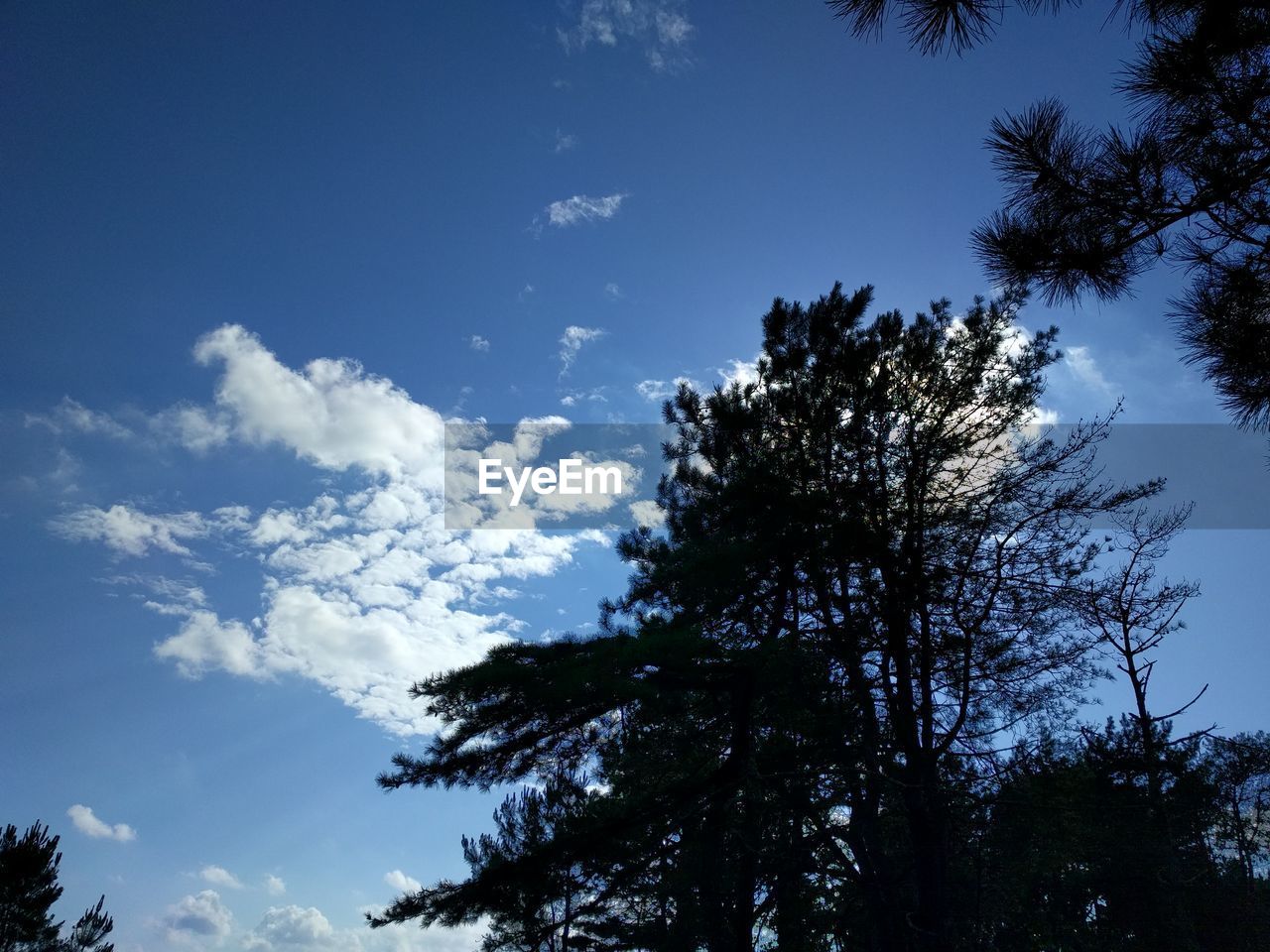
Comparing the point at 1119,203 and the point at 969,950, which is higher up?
the point at 1119,203

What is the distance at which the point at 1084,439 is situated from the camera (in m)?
8.80

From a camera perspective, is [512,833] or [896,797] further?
[512,833]

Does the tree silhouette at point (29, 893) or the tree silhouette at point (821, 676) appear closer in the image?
the tree silhouette at point (821, 676)

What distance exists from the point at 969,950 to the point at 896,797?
7.28 feet

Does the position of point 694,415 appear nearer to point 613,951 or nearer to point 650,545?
point 650,545

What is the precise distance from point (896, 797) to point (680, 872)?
2.79 metres

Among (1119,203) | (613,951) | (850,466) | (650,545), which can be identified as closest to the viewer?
(1119,203)

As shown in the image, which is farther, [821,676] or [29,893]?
[29,893]

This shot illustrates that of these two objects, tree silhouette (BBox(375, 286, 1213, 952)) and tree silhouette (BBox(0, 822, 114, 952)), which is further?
tree silhouette (BBox(0, 822, 114, 952))

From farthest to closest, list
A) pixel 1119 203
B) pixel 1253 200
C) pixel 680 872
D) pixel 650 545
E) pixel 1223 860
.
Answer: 1. pixel 1223 860
2. pixel 650 545
3. pixel 680 872
4. pixel 1119 203
5. pixel 1253 200

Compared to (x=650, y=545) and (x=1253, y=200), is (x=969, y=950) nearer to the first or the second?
(x=650, y=545)

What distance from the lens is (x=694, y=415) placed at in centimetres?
1063

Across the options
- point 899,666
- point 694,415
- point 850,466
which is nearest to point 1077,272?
point 850,466

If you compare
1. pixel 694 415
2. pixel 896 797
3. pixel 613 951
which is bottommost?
pixel 613 951
